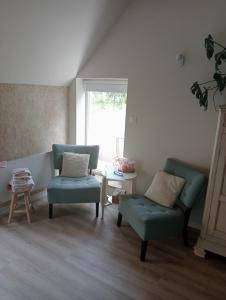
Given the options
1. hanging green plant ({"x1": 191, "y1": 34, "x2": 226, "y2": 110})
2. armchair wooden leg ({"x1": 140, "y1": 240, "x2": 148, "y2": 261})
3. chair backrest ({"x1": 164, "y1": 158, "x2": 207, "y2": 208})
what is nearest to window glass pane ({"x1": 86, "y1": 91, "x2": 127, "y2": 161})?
chair backrest ({"x1": 164, "y1": 158, "x2": 207, "y2": 208})

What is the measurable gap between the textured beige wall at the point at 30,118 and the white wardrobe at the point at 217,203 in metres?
2.27

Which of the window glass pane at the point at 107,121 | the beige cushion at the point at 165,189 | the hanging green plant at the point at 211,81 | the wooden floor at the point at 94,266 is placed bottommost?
the wooden floor at the point at 94,266

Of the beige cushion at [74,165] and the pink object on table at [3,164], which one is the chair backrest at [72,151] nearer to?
the beige cushion at [74,165]

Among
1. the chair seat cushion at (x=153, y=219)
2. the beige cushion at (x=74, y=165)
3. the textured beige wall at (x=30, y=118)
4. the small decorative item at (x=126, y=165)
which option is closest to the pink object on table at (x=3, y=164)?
the textured beige wall at (x=30, y=118)

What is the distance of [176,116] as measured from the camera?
2.95 m

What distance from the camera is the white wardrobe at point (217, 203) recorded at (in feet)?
7.61

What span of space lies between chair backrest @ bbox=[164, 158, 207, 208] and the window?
102 cm

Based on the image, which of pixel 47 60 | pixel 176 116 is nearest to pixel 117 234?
pixel 176 116

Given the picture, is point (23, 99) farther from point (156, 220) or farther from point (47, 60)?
point (156, 220)

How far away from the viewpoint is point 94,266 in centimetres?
238

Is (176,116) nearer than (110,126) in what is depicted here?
Yes

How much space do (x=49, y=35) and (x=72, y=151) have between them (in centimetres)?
149

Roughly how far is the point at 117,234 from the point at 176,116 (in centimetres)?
153

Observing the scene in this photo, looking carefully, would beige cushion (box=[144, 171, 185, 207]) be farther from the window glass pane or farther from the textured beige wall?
the textured beige wall
